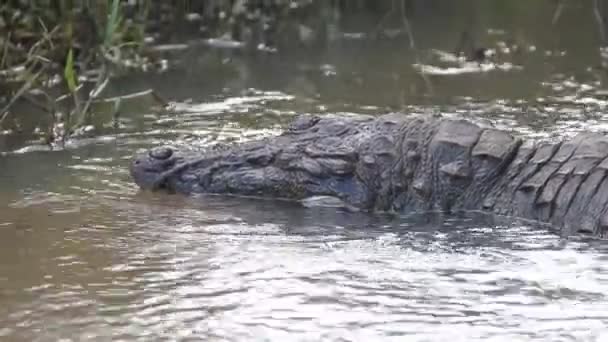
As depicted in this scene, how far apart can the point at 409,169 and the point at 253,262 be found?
4.56 feet

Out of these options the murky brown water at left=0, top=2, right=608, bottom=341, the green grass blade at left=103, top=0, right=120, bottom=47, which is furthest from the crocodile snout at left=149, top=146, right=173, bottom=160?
the green grass blade at left=103, top=0, right=120, bottom=47

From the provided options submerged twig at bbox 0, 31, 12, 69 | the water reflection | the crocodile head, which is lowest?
the water reflection

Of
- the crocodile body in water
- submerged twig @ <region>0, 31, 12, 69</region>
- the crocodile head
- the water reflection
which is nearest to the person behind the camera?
the water reflection

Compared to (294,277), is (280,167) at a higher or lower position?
higher

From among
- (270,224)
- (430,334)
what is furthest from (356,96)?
(430,334)

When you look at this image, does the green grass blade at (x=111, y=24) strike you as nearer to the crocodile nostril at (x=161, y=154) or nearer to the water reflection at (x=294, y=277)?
the crocodile nostril at (x=161, y=154)

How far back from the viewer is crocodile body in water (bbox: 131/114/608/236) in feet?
17.8

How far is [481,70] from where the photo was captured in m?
10.2

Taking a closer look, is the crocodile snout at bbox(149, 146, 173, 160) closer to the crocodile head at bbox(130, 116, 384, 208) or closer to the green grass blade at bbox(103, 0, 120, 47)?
the crocodile head at bbox(130, 116, 384, 208)

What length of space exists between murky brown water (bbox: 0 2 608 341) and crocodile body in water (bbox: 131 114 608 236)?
0.45 feet

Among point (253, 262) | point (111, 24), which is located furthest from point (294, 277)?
point (111, 24)

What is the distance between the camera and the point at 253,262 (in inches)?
190

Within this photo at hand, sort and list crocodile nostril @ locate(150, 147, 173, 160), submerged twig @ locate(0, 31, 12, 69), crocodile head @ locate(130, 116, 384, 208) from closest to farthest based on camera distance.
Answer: crocodile head @ locate(130, 116, 384, 208), crocodile nostril @ locate(150, 147, 173, 160), submerged twig @ locate(0, 31, 12, 69)

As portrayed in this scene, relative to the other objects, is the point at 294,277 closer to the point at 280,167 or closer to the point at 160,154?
the point at 280,167
